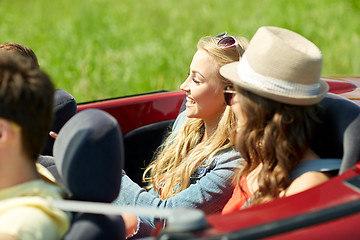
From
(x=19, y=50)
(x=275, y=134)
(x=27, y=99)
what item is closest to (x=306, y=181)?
(x=275, y=134)

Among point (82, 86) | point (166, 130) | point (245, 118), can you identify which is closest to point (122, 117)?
point (166, 130)

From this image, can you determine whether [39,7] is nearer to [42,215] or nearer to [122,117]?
[122,117]

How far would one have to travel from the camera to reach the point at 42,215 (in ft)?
4.49

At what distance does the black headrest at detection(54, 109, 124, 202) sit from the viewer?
4.83 ft

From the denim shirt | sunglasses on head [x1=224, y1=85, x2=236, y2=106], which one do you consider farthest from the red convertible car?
the denim shirt

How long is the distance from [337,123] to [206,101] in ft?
2.15

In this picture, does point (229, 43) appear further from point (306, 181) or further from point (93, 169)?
point (93, 169)

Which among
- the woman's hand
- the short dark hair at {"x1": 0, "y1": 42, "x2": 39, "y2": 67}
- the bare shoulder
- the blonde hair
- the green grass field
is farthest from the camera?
the green grass field

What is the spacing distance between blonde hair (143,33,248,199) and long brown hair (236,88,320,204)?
312 millimetres

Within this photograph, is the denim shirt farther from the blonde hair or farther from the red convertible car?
the red convertible car

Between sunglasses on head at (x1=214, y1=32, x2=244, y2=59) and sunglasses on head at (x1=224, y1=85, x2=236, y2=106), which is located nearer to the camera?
sunglasses on head at (x1=224, y1=85, x2=236, y2=106)

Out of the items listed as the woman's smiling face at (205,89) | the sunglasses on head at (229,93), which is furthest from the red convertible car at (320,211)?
the woman's smiling face at (205,89)

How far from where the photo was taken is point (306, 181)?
164 centimetres

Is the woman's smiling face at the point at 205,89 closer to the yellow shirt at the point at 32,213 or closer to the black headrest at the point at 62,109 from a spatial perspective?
the black headrest at the point at 62,109
